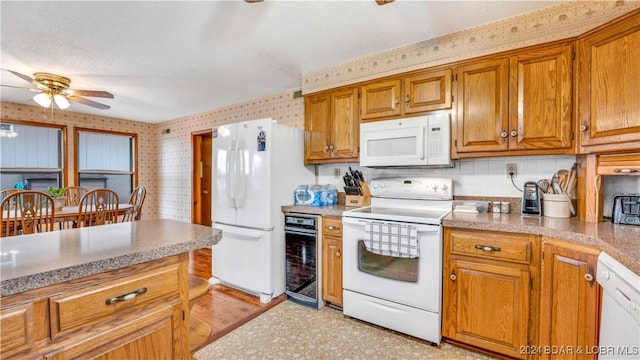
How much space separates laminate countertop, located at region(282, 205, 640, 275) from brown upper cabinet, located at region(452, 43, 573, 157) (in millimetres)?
474

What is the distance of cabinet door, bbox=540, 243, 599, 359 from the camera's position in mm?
1409

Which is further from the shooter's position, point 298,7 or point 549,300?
point 298,7

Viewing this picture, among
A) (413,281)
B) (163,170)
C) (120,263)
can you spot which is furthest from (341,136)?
(163,170)

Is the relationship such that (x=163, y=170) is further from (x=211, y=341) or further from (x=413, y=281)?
(x=413, y=281)

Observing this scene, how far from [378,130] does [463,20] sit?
990 millimetres

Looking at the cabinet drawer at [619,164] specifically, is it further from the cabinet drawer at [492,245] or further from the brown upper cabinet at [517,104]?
the cabinet drawer at [492,245]

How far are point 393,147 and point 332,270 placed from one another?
3.88ft

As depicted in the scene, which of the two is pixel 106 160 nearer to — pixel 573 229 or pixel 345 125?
pixel 345 125

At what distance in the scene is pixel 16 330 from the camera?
720 millimetres

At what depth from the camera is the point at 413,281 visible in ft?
6.44

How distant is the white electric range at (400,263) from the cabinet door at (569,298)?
1.87 feet

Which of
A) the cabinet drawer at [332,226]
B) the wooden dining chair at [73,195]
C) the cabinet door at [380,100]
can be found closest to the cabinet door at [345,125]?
the cabinet door at [380,100]

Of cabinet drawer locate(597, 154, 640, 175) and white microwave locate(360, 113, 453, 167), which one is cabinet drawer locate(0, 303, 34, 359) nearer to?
white microwave locate(360, 113, 453, 167)

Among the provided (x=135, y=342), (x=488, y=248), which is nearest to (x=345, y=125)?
(x=488, y=248)
